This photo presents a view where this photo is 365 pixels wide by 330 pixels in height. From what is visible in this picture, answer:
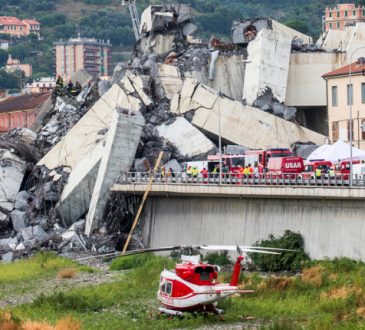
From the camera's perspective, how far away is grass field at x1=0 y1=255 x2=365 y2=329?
51.2 metres

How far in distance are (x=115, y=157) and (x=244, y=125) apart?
10090mm

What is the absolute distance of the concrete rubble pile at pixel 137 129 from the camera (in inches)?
3189

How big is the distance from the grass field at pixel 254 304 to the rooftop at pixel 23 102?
203 feet

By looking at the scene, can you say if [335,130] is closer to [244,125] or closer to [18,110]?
[244,125]

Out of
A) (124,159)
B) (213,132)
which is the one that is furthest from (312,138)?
(124,159)

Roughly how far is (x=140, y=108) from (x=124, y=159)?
28.6 feet

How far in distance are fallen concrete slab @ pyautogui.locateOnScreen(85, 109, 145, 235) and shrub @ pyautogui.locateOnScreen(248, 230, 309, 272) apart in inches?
599

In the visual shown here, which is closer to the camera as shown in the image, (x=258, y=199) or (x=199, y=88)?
(x=258, y=199)

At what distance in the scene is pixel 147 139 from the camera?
279 feet

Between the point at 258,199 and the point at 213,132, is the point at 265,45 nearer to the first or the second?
the point at 213,132

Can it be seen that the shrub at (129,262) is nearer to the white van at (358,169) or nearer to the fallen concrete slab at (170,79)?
the white van at (358,169)

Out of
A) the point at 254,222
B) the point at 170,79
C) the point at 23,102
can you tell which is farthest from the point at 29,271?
the point at 23,102

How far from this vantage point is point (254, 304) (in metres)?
55.4

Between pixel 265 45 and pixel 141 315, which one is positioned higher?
pixel 265 45
